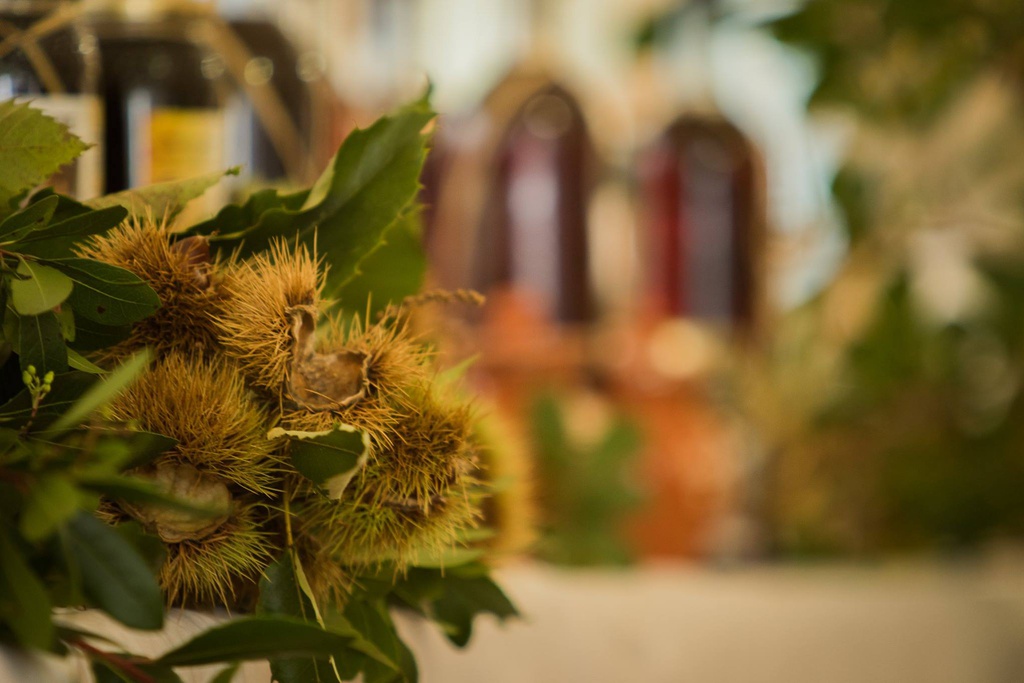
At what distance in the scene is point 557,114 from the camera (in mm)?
820

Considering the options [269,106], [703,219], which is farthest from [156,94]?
[703,219]

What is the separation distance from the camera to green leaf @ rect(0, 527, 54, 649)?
6.1 inches

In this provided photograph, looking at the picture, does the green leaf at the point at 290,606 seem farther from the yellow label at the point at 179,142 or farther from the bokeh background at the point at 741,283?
the bokeh background at the point at 741,283

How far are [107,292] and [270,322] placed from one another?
33 mm

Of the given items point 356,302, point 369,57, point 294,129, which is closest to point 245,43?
point 294,129

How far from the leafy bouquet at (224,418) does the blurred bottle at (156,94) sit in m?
0.13

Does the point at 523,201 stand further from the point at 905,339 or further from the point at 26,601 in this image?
the point at 26,601

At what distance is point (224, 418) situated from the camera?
0.20m

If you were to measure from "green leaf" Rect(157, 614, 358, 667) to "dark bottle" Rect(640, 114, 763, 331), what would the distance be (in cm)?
72

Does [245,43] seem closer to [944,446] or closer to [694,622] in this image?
[694,622]

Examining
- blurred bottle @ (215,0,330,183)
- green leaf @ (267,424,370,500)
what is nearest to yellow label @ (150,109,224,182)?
blurred bottle @ (215,0,330,183)

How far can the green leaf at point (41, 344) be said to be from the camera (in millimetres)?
Result: 193

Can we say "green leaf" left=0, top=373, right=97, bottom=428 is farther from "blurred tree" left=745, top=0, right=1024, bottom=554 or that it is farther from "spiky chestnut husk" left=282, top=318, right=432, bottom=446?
"blurred tree" left=745, top=0, right=1024, bottom=554

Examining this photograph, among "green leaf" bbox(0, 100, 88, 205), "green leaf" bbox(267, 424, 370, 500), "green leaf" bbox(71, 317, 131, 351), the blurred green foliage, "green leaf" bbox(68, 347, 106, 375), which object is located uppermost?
"green leaf" bbox(0, 100, 88, 205)
